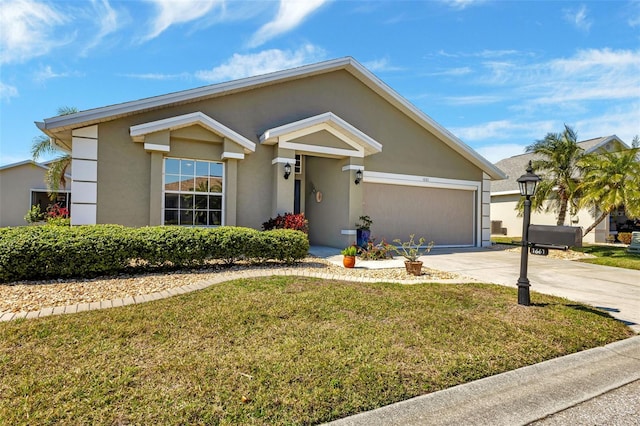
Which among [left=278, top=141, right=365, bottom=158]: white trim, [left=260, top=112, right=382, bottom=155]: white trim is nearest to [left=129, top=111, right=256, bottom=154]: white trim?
[left=260, top=112, right=382, bottom=155]: white trim

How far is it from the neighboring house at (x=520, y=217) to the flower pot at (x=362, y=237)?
12634mm

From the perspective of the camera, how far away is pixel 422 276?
8.07 metres

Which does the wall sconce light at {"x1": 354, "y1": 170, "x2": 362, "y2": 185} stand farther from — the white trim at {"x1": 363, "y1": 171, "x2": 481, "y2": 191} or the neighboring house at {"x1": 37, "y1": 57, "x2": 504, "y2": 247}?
the white trim at {"x1": 363, "y1": 171, "x2": 481, "y2": 191}

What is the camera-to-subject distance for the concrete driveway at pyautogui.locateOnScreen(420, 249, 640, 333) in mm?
6293

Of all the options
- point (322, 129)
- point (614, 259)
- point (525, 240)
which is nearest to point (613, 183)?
point (614, 259)

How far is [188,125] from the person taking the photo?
991cm

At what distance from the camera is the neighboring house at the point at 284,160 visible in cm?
948

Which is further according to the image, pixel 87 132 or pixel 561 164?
pixel 561 164

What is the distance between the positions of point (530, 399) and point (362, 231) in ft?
28.5

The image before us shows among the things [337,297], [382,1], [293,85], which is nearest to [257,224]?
[293,85]

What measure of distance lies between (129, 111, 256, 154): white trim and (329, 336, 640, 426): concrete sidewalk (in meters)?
9.06

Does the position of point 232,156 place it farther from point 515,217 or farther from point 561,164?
point 515,217

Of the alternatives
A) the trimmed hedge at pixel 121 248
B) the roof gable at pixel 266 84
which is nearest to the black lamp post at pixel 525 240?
the trimmed hedge at pixel 121 248

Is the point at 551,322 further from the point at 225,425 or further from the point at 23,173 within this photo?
the point at 23,173
